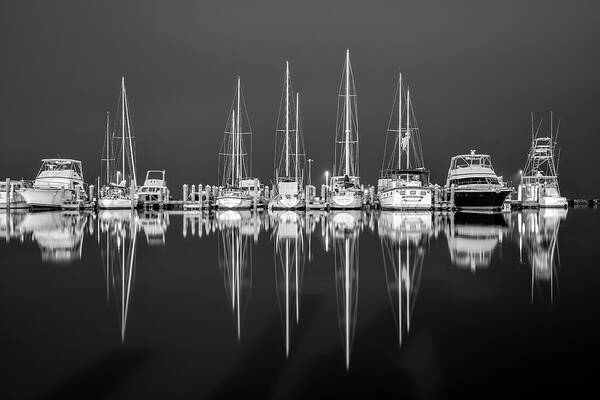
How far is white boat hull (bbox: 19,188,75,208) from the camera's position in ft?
200

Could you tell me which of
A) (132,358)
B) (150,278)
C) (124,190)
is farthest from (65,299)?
(124,190)

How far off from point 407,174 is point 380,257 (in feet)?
142

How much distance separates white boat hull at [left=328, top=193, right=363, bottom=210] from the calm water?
140ft

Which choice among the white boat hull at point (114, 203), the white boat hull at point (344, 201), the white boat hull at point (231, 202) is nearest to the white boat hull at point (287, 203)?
the white boat hull at point (344, 201)

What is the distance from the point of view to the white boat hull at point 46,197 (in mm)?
60969

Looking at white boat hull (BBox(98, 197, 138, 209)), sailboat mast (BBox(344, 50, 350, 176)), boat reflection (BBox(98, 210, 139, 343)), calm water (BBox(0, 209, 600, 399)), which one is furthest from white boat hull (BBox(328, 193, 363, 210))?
calm water (BBox(0, 209, 600, 399))

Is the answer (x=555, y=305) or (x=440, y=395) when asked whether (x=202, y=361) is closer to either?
(x=440, y=395)

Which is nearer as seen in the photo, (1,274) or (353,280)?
(353,280)

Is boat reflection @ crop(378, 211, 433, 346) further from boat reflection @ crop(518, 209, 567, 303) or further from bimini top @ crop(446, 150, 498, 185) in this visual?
bimini top @ crop(446, 150, 498, 185)

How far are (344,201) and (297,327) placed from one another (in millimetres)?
50748

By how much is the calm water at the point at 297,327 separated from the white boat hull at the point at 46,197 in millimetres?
52360

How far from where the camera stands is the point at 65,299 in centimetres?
909

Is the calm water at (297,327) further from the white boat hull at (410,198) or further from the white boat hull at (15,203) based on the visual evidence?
the white boat hull at (15,203)

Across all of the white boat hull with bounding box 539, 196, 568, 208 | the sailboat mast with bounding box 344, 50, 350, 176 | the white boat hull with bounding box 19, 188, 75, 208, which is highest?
the sailboat mast with bounding box 344, 50, 350, 176
